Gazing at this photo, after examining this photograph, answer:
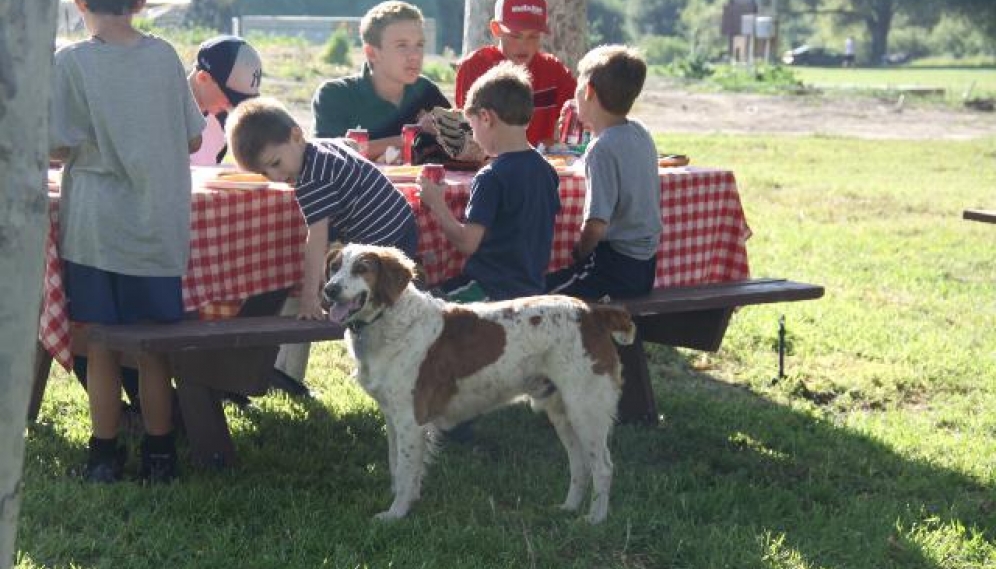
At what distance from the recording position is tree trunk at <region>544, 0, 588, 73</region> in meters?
9.38

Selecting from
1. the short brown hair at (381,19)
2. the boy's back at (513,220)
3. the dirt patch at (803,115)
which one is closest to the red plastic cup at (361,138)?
the short brown hair at (381,19)

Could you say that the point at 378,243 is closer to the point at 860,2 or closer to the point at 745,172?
the point at 745,172

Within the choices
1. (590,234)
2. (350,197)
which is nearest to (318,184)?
(350,197)

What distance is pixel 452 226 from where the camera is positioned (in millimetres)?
4797

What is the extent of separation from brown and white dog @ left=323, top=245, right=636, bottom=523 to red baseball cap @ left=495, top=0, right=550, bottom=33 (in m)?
2.47

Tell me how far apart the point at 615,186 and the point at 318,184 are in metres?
1.11

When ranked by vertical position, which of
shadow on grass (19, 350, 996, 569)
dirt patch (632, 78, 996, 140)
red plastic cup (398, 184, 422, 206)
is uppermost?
red plastic cup (398, 184, 422, 206)

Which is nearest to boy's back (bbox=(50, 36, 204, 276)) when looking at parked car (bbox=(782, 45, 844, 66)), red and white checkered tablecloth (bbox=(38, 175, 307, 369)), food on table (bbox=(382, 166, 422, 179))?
red and white checkered tablecloth (bbox=(38, 175, 307, 369))

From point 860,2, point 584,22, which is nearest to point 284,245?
point 584,22

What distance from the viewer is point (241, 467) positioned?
16.1 feet

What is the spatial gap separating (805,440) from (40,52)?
13.0 ft

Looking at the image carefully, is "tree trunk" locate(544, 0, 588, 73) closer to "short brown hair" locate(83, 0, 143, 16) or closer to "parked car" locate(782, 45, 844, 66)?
"short brown hair" locate(83, 0, 143, 16)

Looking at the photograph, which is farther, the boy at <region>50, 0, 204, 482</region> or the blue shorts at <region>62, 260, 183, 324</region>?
the blue shorts at <region>62, 260, 183, 324</region>

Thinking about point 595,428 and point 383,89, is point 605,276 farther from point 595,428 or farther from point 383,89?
point 383,89
